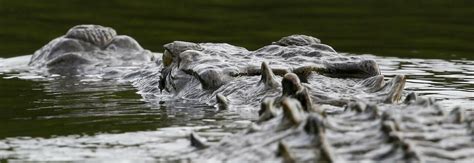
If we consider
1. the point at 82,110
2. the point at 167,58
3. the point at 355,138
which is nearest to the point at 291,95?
the point at 355,138

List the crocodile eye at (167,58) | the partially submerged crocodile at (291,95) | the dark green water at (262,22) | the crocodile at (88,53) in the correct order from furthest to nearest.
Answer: the dark green water at (262,22) → the crocodile at (88,53) → the crocodile eye at (167,58) → the partially submerged crocodile at (291,95)

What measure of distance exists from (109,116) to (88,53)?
10.9 feet

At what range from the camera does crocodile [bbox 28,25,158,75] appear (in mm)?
10336

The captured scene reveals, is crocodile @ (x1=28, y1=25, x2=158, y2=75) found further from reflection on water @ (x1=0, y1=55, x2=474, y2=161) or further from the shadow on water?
the shadow on water

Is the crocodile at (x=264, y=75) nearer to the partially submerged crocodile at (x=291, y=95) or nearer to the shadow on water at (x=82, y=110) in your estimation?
the partially submerged crocodile at (x=291, y=95)

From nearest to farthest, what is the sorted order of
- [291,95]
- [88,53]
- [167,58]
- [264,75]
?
[291,95], [264,75], [167,58], [88,53]

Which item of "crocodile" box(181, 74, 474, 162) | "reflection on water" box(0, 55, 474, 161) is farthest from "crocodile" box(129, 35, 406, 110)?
"crocodile" box(181, 74, 474, 162)

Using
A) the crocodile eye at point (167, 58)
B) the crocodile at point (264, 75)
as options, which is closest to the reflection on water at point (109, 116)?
the crocodile at point (264, 75)

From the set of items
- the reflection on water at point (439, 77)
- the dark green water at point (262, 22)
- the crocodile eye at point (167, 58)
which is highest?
the crocodile eye at point (167, 58)

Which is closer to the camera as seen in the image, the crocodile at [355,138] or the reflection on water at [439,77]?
the crocodile at [355,138]

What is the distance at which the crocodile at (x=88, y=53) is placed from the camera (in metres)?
10.3

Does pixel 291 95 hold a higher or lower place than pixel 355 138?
lower

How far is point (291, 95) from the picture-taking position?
6.52 metres

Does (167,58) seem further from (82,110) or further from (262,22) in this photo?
(262,22)
